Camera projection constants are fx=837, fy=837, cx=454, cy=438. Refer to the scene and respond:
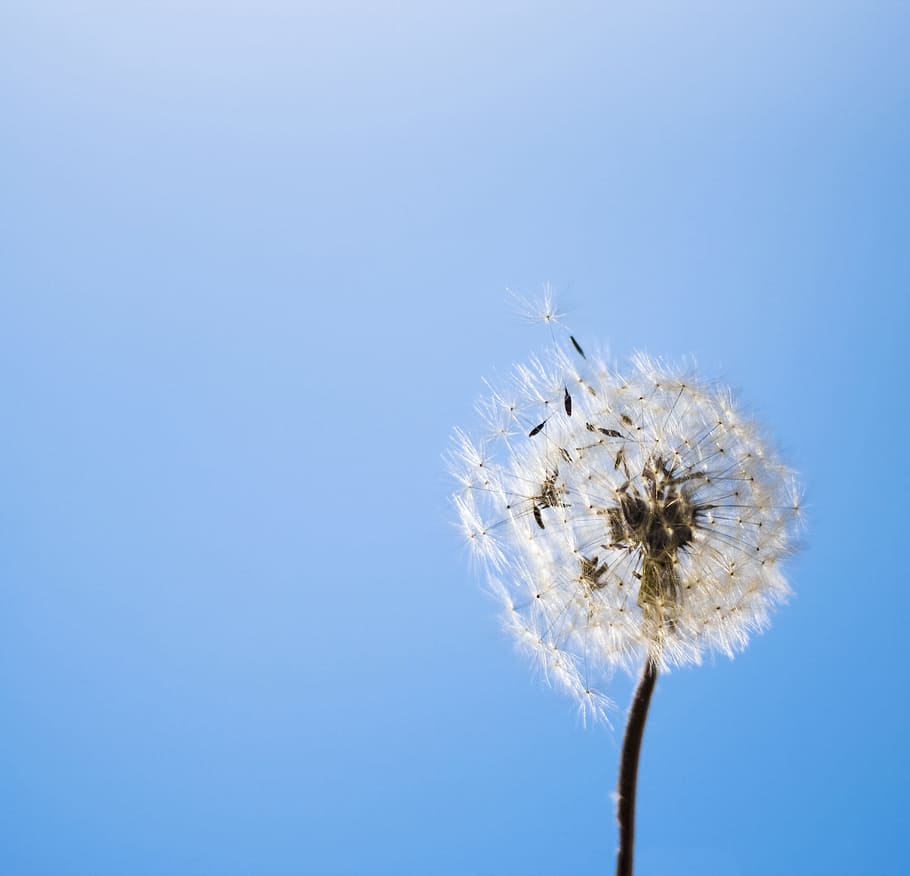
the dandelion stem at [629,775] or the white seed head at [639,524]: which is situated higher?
the white seed head at [639,524]

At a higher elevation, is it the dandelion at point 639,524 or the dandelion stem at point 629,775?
the dandelion at point 639,524

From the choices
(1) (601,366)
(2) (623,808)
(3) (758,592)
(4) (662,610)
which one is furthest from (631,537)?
(2) (623,808)

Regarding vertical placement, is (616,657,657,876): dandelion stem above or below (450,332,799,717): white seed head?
below

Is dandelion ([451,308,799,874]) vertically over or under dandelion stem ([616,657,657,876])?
over

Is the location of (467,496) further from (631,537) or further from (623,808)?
(623,808)

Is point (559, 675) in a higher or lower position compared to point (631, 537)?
lower

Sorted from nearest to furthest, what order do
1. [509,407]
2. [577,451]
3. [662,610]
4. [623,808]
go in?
[623,808], [662,610], [577,451], [509,407]

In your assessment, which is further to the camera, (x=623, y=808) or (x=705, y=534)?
(x=705, y=534)

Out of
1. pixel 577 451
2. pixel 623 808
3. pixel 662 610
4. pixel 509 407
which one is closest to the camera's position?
pixel 623 808
